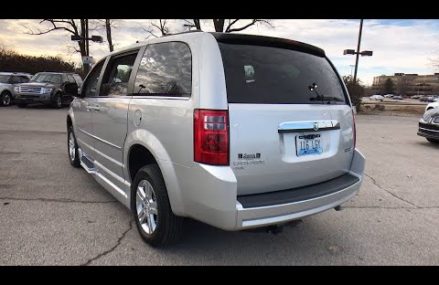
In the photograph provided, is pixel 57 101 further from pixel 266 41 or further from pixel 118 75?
pixel 266 41

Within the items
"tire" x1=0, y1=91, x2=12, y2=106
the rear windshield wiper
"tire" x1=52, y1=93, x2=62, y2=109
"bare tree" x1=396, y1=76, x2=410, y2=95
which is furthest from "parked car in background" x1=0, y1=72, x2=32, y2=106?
"bare tree" x1=396, y1=76, x2=410, y2=95

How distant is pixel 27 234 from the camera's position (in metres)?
3.58

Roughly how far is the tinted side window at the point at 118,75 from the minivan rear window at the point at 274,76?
55.2 inches

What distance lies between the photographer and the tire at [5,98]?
17800 mm

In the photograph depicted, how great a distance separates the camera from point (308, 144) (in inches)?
124

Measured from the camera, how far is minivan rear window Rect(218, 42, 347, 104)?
9.53ft

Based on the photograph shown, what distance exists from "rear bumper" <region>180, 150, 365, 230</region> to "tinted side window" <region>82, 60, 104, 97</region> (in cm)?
266

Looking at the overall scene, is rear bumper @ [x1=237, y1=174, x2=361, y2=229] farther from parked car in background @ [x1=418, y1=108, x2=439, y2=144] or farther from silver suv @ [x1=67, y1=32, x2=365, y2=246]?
parked car in background @ [x1=418, y1=108, x2=439, y2=144]

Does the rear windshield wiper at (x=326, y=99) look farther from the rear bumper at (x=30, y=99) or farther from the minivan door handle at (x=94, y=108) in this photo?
the rear bumper at (x=30, y=99)

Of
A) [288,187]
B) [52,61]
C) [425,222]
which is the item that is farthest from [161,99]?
[52,61]

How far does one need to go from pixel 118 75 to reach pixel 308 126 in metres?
2.26

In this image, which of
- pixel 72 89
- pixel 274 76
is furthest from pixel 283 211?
pixel 72 89
